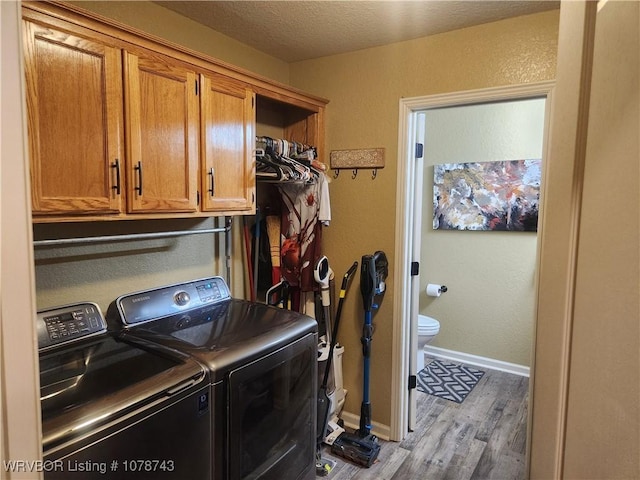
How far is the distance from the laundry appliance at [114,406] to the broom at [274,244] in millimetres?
1047

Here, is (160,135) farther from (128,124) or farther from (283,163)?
(283,163)

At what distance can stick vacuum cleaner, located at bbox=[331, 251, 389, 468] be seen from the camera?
2.44 metres

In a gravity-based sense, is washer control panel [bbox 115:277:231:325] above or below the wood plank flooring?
above

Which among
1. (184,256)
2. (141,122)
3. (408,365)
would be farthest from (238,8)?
(408,365)

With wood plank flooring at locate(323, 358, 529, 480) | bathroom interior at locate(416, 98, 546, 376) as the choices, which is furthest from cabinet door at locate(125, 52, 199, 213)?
bathroom interior at locate(416, 98, 546, 376)

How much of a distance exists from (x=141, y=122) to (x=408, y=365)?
215cm

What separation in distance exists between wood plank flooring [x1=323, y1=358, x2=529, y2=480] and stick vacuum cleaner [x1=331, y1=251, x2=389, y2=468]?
6cm

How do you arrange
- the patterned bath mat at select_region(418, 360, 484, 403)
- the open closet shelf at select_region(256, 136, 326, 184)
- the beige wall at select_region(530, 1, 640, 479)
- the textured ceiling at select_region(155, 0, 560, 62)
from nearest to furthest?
1. the beige wall at select_region(530, 1, 640, 479)
2. the textured ceiling at select_region(155, 0, 560, 62)
3. the open closet shelf at select_region(256, 136, 326, 184)
4. the patterned bath mat at select_region(418, 360, 484, 403)

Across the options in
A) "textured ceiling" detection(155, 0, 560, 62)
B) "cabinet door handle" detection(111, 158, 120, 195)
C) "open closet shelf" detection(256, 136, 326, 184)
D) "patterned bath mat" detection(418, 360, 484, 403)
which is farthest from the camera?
"patterned bath mat" detection(418, 360, 484, 403)

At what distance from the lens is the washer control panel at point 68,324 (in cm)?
153

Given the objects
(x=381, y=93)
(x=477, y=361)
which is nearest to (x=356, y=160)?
(x=381, y=93)

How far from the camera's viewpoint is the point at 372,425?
8.93 ft

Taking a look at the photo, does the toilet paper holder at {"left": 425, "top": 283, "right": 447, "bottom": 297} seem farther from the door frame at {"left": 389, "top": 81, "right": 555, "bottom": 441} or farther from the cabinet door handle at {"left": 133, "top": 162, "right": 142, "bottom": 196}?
the cabinet door handle at {"left": 133, "top": 162, "right": 142, "bottom": 196}

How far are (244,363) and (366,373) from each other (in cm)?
123
